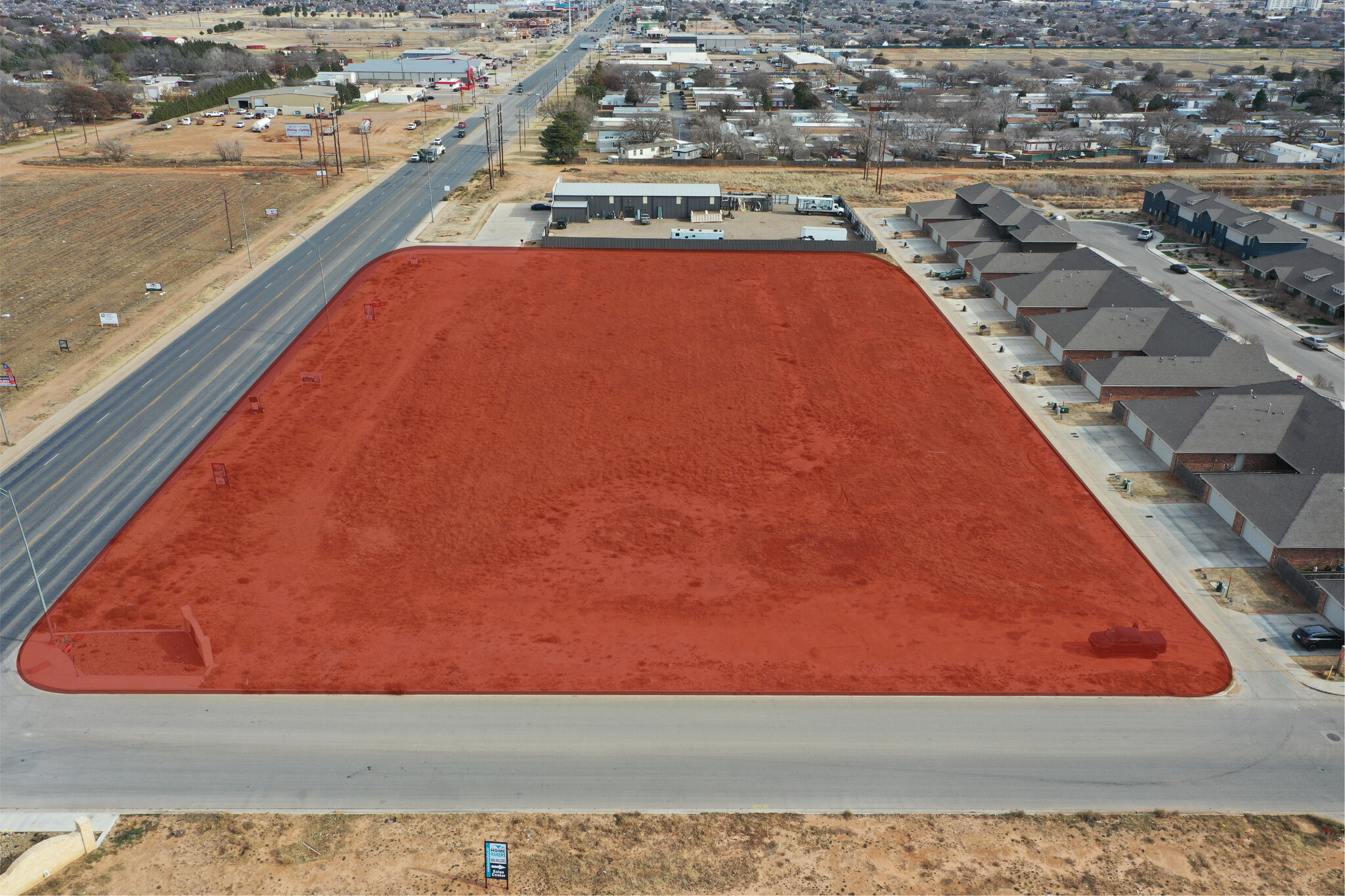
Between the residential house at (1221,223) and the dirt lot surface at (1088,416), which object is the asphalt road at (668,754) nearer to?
the dirt lot surface at (1088,416)

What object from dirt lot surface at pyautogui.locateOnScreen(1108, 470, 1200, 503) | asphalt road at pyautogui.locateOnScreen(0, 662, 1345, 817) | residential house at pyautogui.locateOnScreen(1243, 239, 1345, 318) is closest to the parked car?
asphalt road at pyautogui.locateOnScreen(0, 662, 1345, 817)

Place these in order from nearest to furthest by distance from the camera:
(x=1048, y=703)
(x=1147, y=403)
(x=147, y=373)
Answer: (x=1048, y=703) → (x=1147, y=403) → (x=147, y=373)

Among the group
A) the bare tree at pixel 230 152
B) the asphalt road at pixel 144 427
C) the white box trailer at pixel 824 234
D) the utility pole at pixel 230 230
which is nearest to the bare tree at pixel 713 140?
the white box trailer at pixel 824 234

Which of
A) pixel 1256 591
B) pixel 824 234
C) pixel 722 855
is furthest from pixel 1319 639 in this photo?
pixel 824 234

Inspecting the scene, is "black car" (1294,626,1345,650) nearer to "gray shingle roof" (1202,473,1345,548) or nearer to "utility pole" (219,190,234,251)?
"gray shingle roof" (1202,473,1345,548)

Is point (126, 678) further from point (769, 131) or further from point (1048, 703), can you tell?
point (769, 131)

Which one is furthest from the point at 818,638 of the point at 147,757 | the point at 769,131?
the point at 769,131
